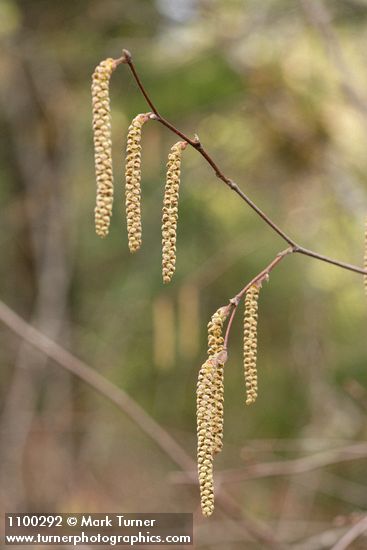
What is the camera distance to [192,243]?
4.87 meters

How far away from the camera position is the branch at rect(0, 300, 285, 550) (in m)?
2.11

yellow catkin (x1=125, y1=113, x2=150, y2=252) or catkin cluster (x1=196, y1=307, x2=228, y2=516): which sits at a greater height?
yellow catkin (x1=125, y1=113, x2=150, y2=252)

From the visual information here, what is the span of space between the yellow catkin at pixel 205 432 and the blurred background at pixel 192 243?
7.04 feet

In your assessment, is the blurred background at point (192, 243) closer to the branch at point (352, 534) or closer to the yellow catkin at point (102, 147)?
the branch at point (352, 534)

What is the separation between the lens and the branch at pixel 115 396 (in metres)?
2.11

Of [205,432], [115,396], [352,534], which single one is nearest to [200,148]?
[205,432]

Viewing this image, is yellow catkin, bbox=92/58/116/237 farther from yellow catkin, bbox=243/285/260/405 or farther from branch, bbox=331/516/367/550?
branch, bbox=331/516/367/550

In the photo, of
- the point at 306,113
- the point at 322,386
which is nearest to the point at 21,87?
the point at 306,113

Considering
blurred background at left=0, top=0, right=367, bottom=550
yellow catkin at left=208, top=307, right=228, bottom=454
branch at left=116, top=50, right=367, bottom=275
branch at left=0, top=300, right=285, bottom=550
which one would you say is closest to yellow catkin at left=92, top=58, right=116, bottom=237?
branch at left=116, top=50, right=367, bottom=275

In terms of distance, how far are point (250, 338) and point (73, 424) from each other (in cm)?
480

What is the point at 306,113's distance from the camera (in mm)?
4426

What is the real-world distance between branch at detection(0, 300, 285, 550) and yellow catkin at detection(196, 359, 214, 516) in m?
0.92

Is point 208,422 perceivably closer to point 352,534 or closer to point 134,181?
point 134,181

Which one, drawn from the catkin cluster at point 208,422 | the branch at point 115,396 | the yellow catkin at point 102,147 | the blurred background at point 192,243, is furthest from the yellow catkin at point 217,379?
the blurred background at point 192,243
